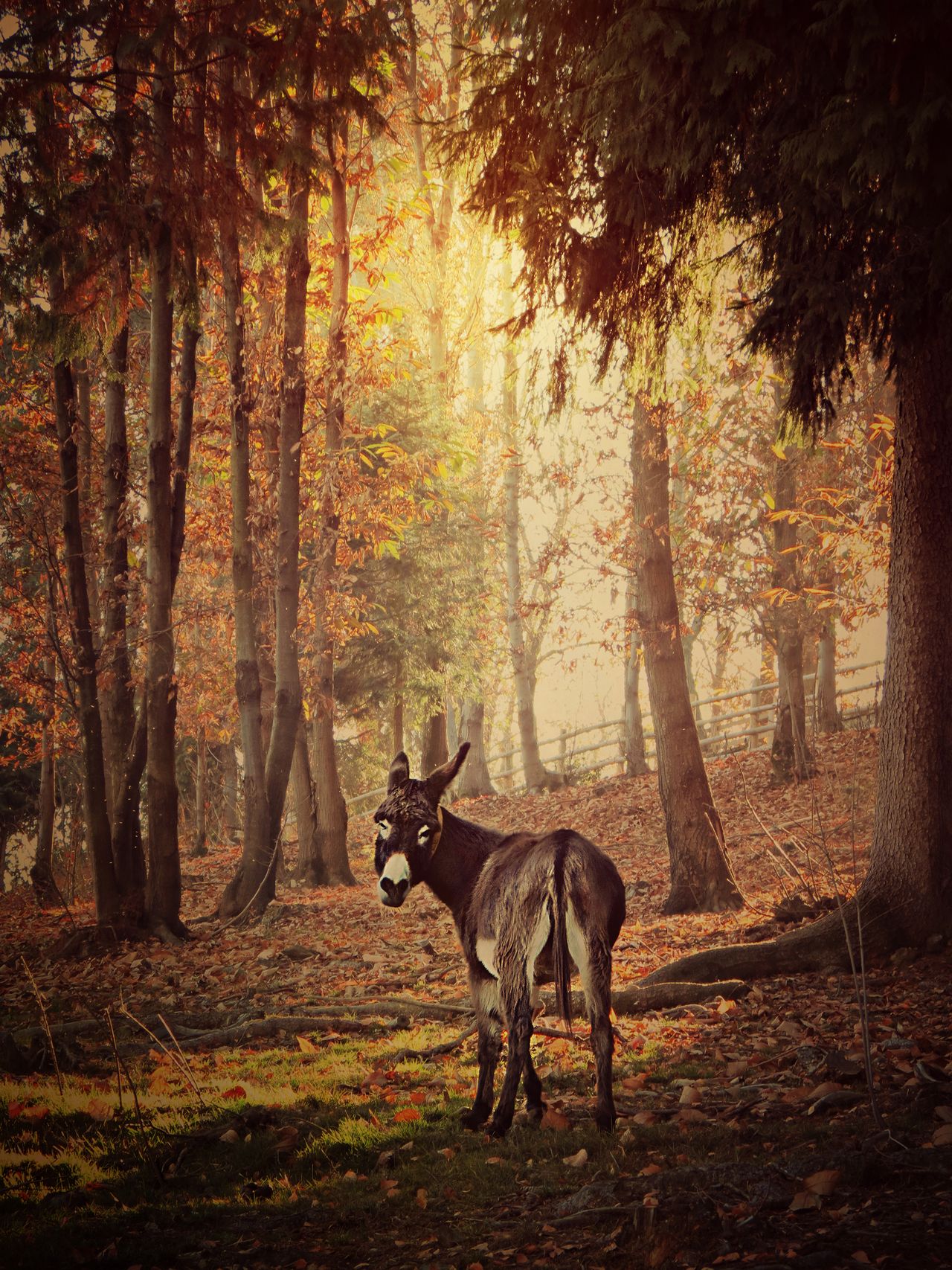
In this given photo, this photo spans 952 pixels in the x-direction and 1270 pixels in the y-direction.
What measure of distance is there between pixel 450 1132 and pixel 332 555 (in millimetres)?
12449

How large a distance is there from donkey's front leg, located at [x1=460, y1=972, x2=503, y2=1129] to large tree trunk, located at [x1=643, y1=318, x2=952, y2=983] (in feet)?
10.0

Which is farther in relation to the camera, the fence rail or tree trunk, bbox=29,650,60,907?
the fence rail

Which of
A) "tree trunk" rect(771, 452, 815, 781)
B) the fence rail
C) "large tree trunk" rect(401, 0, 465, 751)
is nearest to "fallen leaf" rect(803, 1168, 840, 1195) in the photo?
"large tree trunk" rect(401, 0, 465, 751)

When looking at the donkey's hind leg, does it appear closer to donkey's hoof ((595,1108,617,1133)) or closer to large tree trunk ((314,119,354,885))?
donkey's hoof ((595,1108,617,1133))

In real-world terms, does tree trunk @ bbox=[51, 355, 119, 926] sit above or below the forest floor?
above

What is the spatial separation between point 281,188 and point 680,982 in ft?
42.0

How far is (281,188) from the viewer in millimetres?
14539

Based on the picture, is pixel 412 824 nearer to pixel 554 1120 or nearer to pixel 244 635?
pixel 554 1120

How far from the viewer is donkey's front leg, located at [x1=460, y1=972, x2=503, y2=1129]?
16.4ft

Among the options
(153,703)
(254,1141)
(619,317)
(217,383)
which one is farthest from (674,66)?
(217,383)

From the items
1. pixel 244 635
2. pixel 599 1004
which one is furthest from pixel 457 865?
pixel 244 635

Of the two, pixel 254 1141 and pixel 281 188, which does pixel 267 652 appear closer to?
pixel 281 188

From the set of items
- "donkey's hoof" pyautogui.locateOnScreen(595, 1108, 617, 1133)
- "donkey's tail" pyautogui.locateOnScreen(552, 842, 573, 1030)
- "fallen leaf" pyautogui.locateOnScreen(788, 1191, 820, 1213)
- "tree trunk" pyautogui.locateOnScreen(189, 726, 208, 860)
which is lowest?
"tree trunk" pyautogui.locateOnScreen(189, 726, 208, 860)

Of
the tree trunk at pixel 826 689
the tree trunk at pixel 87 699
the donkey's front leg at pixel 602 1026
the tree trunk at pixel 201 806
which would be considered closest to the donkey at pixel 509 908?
the donkey's front leg at pixel 602 1026
